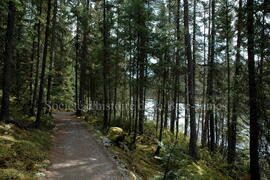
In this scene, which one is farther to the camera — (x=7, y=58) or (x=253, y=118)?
(x=7, y=58)

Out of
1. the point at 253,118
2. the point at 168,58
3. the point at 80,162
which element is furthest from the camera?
the point at 168,58

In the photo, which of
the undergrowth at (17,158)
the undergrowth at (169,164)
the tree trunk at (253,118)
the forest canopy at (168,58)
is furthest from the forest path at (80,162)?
the tree trunk at (253,118)

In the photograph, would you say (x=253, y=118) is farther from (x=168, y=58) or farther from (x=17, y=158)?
(x=17, y=158)

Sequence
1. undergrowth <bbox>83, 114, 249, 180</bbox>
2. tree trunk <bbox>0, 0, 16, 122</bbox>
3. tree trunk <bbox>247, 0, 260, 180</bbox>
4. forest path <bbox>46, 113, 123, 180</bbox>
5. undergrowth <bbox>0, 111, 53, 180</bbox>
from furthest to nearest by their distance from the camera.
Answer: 1. tree trunk <bbox>0, 0, 16, 122</bbox>
2. tree trunk <bbox>247, 0, 260, 180</bbox>
3. forest path <bbox>46, 113, 123, 180</bbox>
4. undergrowth <bbox>83, 114, 249, 180</bbox>
5. undergrowth <bbox>0, 111, 53, 180</bbox>

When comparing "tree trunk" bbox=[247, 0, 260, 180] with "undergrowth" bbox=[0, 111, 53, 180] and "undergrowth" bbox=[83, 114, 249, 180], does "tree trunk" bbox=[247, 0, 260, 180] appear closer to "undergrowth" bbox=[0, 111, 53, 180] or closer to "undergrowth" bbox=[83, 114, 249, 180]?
"undergrowth" bbox=[83, 114, 249, 180]

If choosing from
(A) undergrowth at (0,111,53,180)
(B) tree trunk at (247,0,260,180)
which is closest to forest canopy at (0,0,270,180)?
(B) tree trunk at (247,0,260,180)

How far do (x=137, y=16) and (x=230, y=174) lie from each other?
9744mm

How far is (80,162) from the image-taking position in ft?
21.7

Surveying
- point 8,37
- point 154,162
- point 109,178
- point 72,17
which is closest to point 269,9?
point 109,178

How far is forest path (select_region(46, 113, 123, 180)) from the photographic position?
5.56 m

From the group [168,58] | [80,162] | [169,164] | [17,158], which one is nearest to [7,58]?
[17,158]

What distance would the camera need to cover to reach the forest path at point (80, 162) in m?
5.56

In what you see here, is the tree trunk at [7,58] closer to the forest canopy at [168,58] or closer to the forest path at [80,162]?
the forest canopy at [168,58]

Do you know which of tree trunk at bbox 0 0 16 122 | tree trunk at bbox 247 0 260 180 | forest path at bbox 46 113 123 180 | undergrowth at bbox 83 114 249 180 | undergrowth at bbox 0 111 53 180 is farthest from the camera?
tree trunk at bbox 0 0 16 122
